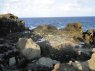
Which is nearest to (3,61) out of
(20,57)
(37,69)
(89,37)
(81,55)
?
(20,57)

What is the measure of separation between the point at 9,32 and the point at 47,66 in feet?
62.9

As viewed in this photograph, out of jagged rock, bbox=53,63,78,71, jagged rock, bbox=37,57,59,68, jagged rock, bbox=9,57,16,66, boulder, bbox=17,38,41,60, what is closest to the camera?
jagged rock, bbox=53,63,78,71

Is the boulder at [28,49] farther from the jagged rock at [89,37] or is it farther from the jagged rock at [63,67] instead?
the jagged rock at [89,37]

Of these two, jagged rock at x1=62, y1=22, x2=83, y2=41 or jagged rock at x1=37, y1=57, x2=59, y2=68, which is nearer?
jagged rock at x1=37, y1=57, x2=59, y2=68

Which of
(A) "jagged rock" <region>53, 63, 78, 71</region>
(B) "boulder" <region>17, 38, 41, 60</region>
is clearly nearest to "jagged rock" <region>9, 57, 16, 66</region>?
(B) "boulder" <region>17, 38, 41, 60</region>

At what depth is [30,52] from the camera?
22.3 metres

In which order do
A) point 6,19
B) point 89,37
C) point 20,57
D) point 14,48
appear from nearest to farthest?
point 20,57 → point 14,48 → point 89,37 → point 6,19

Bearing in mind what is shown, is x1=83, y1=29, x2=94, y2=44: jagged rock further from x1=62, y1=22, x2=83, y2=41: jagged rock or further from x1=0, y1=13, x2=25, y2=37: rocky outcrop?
x1=0, y1=13, x2=25, y2=37: rocky outcrop

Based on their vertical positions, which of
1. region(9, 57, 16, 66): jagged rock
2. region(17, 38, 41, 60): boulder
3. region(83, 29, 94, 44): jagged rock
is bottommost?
region(83, 29, 94, 44): jagged rock

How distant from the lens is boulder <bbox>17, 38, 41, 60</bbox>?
22.2m

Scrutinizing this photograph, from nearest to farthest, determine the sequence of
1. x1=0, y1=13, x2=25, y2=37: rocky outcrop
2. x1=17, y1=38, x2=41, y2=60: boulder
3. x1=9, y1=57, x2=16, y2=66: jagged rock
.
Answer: x1=9, y1=57, x2=16, y2=66: jagged rock → x1=17, y1=38, x2=41, y2=60: boulder → x1=0, y1=13, x2=25, y2=37: rocky outcrop

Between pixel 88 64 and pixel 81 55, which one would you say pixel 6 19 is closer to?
pixel 81 55

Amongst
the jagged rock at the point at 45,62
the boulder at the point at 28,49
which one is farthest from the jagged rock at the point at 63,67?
the boulder at the point at 28,49

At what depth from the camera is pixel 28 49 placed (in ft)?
73.3
